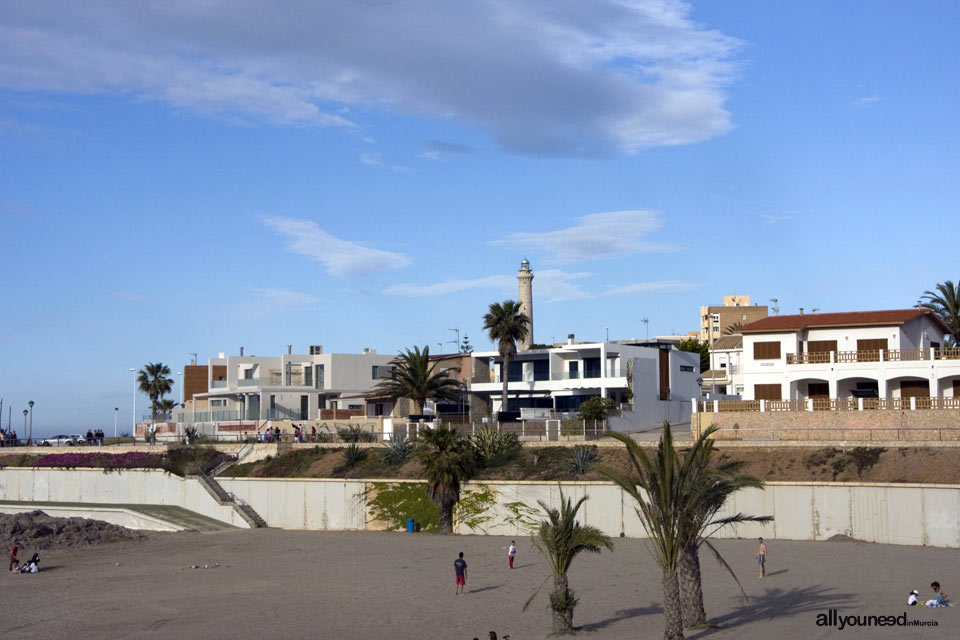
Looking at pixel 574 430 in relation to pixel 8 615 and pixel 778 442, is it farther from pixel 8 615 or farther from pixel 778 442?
pixel 8 615

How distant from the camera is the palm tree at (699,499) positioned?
22.7 metres

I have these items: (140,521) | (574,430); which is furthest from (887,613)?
(140,521)

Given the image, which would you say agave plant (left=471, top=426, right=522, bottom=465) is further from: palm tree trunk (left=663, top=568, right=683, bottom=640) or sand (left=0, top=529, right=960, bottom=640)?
palm tree trunk (left=663, top=568, right=683, bottom=640)

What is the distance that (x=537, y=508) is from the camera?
144 feet

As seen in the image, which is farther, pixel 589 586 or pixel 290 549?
pixel 290 549

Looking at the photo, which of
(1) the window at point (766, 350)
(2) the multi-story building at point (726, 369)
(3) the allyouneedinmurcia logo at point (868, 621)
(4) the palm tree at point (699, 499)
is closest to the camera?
(4) the palm tree at point (699, 499)

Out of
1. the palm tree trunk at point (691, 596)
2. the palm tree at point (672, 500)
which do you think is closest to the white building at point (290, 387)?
the palm tree trunk at point (691, 596)

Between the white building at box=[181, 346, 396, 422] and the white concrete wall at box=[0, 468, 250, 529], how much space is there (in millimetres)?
17014

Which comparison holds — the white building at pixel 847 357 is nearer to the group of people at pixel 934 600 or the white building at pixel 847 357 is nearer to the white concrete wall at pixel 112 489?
the group of people at pixel 934 600

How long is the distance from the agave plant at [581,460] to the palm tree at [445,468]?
4737 mm

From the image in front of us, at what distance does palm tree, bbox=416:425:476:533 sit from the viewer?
147 ft

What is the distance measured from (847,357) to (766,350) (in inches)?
180

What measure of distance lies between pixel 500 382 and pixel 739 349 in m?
31.3

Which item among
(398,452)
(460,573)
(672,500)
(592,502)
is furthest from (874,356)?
(672,500)
